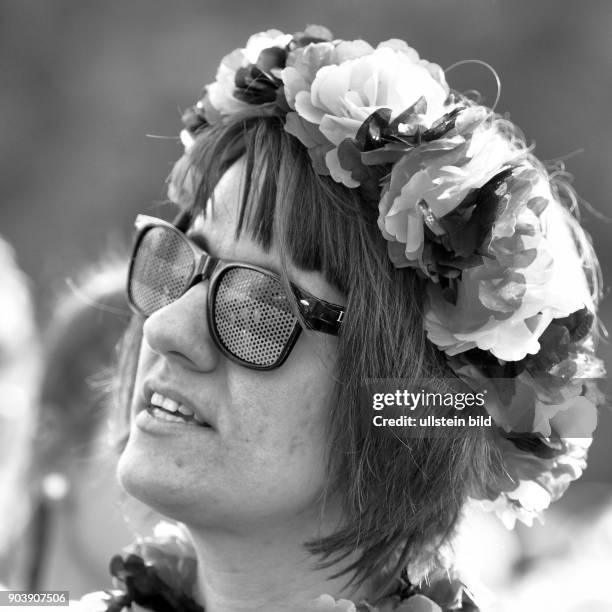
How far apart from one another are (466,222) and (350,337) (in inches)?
14.2

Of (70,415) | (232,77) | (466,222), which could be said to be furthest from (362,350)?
(70,415)

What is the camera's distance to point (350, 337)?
2166mm

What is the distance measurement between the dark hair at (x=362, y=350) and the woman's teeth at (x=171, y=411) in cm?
32

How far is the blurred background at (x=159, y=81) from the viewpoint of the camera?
8.70 metres

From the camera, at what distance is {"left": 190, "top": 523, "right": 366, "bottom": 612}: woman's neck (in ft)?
7.36

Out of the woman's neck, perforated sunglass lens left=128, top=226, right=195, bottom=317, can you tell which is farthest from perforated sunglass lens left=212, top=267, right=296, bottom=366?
the woman's neck

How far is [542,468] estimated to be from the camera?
7.95 feet

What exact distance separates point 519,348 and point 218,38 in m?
8.45

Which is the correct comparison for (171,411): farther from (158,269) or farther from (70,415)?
(70,415)

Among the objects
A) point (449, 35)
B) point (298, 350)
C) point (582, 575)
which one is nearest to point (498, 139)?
point (298, 350)

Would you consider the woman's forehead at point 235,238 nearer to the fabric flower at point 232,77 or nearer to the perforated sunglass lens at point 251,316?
the perforated sunglass lens at point 251,316

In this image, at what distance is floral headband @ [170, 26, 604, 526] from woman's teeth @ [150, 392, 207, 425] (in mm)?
583

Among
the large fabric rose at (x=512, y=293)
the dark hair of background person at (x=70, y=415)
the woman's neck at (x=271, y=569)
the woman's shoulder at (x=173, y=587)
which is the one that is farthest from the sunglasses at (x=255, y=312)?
the dark hair of background person at (x=70, y=415)

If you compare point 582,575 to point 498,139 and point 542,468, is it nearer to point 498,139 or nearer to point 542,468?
point 542,468
